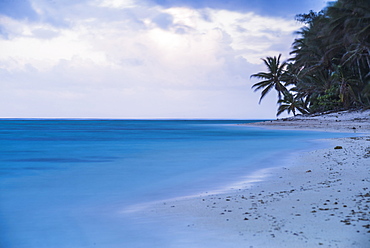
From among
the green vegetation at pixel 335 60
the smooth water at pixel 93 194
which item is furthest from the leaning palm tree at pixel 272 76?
the smooth water at pixel 93 194

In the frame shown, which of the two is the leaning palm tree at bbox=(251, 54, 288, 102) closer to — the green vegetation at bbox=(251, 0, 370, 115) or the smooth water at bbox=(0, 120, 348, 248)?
the green vegetation at bbox=(251, 0, 370, 115)

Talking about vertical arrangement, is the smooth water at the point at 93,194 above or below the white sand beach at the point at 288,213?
below

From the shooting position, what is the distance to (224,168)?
7.00m

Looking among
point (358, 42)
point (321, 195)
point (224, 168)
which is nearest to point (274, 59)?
point (358, 42)

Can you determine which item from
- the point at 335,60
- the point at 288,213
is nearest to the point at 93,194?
the point at 288,213

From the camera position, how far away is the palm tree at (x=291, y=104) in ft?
116

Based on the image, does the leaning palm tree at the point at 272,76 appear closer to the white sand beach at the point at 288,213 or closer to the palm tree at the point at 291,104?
the palm tree at the point at 291,104

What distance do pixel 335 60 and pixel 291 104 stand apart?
23.0 feet

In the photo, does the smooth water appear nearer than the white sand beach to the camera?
No

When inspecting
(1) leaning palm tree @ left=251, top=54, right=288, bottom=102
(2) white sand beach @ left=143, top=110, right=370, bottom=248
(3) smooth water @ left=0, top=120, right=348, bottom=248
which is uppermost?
(1) leaning palm tree @ left=251, top=54, right=288, bottom=102

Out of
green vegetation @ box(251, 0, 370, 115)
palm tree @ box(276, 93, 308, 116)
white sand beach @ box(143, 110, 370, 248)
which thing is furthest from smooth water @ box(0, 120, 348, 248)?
palm tree @ box(276, 93, 308, 116)

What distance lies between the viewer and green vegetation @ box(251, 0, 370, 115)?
A: 22891mm

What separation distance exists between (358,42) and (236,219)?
929 inches

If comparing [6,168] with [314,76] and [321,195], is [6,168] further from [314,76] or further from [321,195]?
[314,76]
